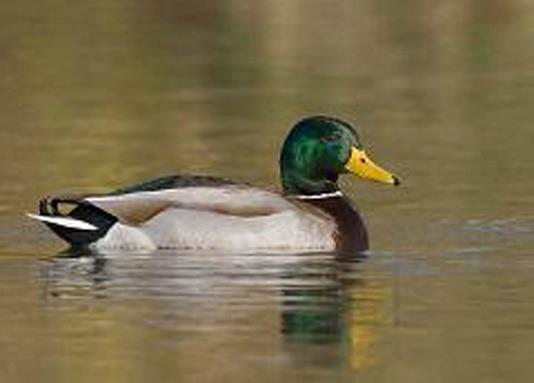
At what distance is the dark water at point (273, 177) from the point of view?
49.1ft

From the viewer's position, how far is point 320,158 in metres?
19.6

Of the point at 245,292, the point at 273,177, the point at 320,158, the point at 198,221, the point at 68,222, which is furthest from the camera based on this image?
the point at 273,177

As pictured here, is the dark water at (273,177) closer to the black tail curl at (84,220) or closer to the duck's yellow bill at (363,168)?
the black tail curl at (84,220)

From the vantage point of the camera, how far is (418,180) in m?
22.1

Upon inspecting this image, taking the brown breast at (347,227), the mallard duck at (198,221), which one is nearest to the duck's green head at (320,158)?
the brown breast at (347,227)

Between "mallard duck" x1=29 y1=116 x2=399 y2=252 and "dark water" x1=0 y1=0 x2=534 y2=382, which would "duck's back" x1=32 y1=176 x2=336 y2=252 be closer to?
"mallard duck" x1=29 y1=116 x2=399 y2=252

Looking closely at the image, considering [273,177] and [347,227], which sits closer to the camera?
[347,227]

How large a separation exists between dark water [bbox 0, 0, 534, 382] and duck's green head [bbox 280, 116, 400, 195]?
436mm

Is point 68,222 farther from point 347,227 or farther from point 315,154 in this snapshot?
point 315,154

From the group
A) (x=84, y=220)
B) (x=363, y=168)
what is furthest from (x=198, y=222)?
(x=363, y=168)

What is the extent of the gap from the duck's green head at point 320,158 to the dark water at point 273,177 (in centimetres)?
44

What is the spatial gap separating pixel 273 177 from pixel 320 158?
125 inches

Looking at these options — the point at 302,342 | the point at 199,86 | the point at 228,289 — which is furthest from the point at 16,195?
the point at 199,86

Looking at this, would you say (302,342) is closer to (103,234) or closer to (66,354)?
(66,354)
